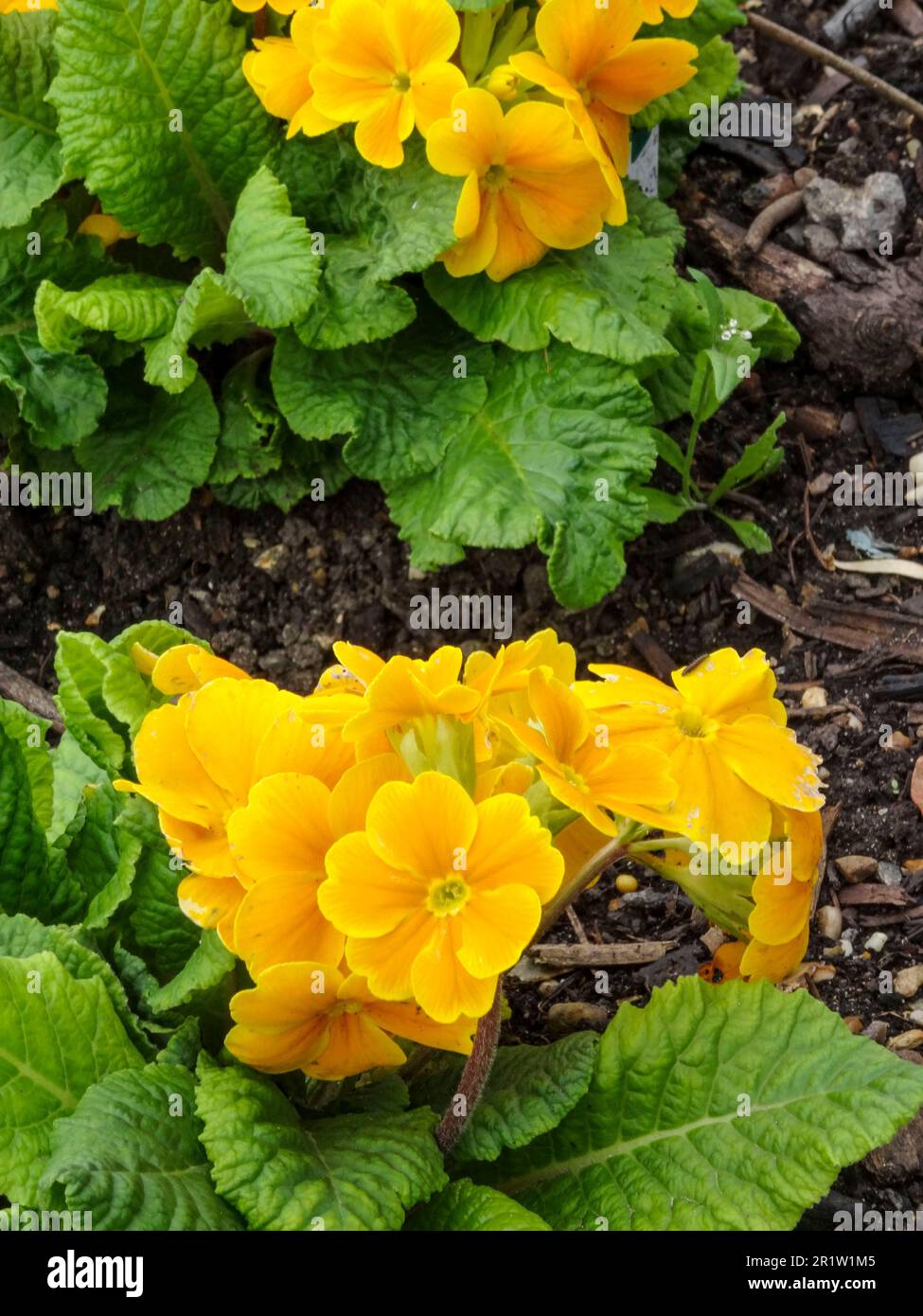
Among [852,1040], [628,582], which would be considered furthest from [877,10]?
[852,1040]

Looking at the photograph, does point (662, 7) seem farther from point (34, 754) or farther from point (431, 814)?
point (431, 814)

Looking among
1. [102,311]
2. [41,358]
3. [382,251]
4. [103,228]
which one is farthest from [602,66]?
[41,358]

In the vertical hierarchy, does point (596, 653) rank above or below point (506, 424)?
below

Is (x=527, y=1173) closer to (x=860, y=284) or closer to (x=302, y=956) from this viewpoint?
(x=302, y=956)

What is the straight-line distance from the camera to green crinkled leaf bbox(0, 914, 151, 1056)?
82.2 inches

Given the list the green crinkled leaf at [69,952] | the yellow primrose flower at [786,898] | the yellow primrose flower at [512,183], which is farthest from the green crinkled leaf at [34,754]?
the yellow primrose flower at [512,183]

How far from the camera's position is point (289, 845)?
180 cm

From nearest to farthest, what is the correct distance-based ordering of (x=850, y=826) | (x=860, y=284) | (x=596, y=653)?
1. (x=850, y=826)
2. (x=596, y=653)
3. (x=860, y=284)

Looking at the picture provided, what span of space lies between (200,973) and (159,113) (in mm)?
1859

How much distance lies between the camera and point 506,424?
122 inches

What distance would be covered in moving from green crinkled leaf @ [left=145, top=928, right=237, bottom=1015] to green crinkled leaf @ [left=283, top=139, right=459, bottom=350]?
138cm

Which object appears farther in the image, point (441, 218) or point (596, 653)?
point (596, 653)

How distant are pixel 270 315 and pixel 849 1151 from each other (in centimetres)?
177

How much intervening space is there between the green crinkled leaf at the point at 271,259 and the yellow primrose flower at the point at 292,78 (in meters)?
0.12
